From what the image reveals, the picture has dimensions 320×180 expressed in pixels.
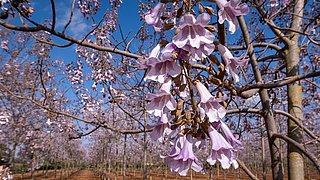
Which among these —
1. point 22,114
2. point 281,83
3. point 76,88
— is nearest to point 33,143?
point 22,114

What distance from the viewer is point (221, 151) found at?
1228mm

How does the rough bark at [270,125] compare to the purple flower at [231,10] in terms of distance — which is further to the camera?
the rough bark at [270,125]

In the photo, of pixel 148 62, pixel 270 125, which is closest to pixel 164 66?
pixel 148 62

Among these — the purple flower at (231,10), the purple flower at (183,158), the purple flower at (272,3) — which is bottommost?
the purple flower at (183,158)

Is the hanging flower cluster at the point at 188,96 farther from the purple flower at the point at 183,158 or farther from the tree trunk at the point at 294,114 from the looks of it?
the tree trunk at the point at 294,114

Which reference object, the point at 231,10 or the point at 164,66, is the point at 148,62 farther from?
the point at 231,10

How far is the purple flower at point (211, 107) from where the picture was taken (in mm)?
1117

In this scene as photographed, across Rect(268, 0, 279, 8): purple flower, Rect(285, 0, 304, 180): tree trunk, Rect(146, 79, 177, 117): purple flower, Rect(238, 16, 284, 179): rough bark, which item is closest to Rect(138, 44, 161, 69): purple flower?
Rect(146, 79, 177, 117): purple flower

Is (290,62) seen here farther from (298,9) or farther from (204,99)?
(204,99)

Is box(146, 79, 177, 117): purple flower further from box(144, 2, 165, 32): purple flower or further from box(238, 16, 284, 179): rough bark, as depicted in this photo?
box(238, 16, 284, 179): rough bark

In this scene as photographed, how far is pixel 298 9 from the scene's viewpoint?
158 inches

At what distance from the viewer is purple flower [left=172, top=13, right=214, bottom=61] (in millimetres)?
1012

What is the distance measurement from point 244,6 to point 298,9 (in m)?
3.48

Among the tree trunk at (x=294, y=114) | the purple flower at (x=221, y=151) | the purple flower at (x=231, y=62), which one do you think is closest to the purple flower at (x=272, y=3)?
the tree trunk at (x=294, y=114)
